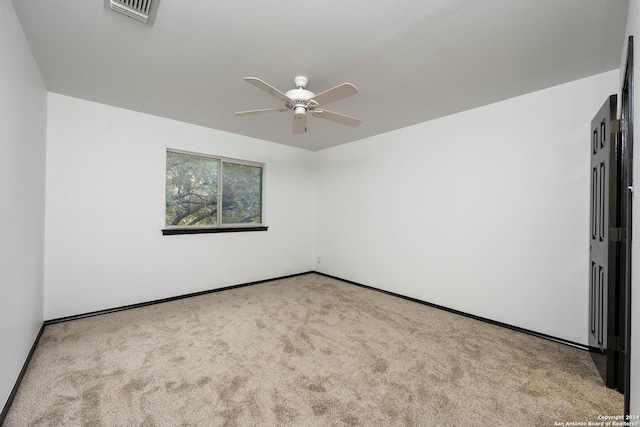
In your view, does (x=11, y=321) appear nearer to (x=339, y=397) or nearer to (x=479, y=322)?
(x=339, y=397)

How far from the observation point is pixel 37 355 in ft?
7.16

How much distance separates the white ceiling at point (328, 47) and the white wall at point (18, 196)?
238 mm

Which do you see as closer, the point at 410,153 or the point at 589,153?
the point at 589,153

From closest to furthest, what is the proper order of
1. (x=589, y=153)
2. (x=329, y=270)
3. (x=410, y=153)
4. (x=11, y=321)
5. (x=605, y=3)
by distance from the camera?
(x=605, y=3), (x=11, y=321), (x=589, y=153), (x=410, y=153), (x=329, y=270)

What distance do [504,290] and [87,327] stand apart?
14.3 ft

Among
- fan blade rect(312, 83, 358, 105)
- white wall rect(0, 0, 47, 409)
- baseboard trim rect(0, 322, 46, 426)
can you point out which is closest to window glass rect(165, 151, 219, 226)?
white wall rect(0, 0, 47, 409)

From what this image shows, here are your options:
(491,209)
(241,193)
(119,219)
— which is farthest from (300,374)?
(241,193)

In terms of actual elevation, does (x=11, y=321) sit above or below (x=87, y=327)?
above

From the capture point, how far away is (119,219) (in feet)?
10.6

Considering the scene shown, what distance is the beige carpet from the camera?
159 cm

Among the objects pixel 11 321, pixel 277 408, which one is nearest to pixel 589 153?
pixel 277 408

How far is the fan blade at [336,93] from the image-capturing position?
1873 mm

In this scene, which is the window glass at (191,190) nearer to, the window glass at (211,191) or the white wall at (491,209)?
the window glass at (211,191)

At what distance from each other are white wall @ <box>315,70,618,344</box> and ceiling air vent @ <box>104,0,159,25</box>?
3.12m
